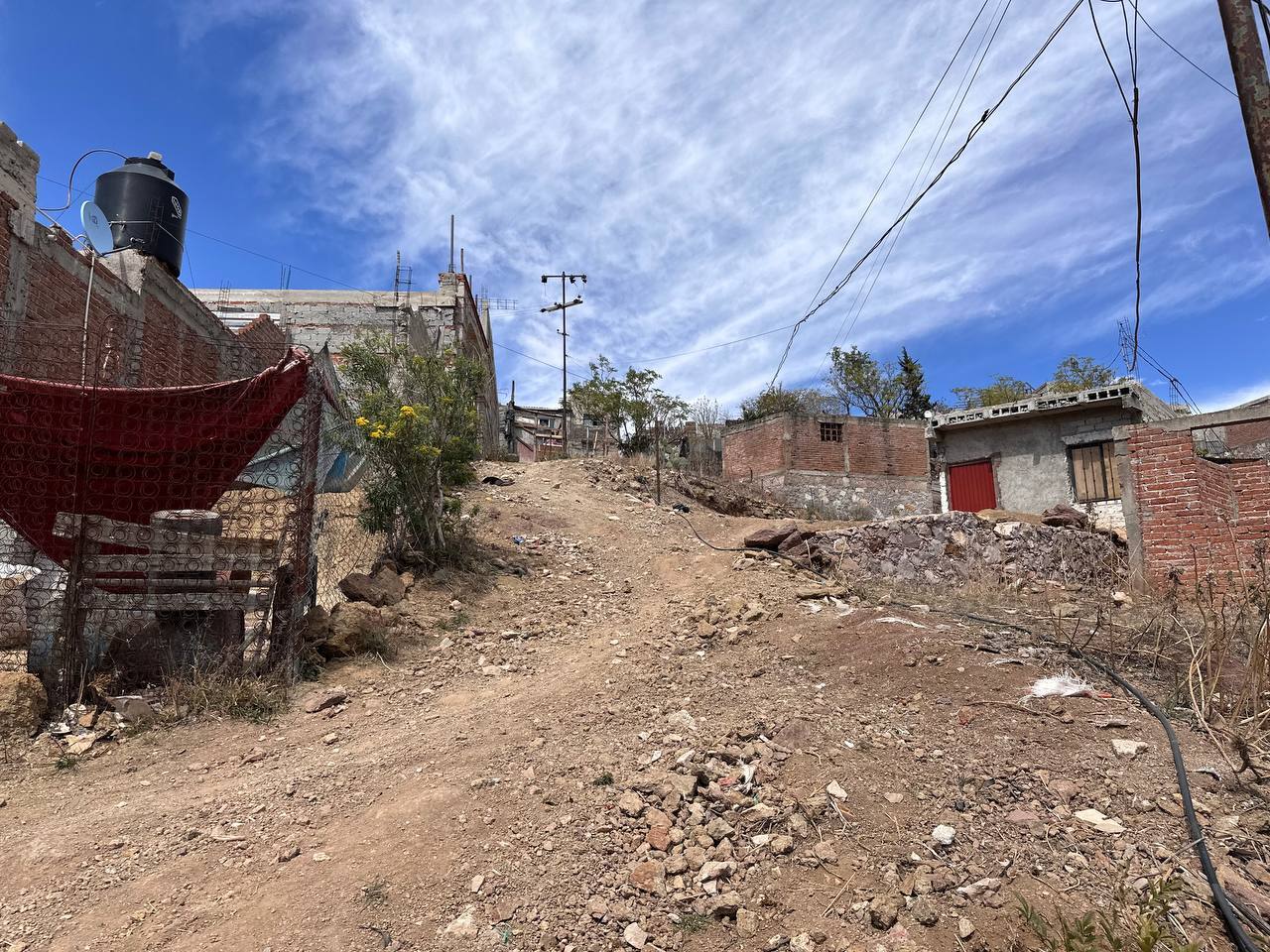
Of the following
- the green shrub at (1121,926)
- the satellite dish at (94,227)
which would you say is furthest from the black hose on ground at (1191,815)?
the satellite dish at (94,227)

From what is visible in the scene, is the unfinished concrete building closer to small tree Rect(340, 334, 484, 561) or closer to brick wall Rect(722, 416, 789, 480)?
brick wall Rect(722, 416, 789, 480)

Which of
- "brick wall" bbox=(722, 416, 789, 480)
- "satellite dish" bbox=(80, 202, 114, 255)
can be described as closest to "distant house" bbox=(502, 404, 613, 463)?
"brick wall" bbox=(722, 416, 789, 480)

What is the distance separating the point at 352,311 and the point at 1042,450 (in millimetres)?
16991

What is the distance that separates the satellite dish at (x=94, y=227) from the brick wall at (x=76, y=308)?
210 mm

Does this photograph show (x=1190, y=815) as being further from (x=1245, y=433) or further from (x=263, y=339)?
(x=1245, y=433)

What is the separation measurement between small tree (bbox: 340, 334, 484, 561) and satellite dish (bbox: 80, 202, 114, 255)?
2.97m

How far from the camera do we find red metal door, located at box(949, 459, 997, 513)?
1503cm

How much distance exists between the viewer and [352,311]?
18812mm

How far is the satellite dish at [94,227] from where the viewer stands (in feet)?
25.4

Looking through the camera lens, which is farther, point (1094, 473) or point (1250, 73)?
point (1094, 473)

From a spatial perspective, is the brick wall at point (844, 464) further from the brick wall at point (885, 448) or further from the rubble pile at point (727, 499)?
the rubble pile at point (727, 499)

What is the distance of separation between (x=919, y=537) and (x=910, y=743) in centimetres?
722

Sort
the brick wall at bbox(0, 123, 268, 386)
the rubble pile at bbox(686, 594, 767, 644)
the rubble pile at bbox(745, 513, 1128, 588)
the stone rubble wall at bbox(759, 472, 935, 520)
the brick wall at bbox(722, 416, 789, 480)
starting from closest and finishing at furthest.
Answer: the brick wall at bbox(0, 123, 268, 386)
the rubble pile at bbox(686, 594, 767, 644)
the rubble pile at bbox(745, 513, 1128, 588)
the stone rubble wall at bbox(759, 472, 935, 520)
the brick wall at bbox(722, 416, 789, 480)

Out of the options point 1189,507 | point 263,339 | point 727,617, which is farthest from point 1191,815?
point 263,339
